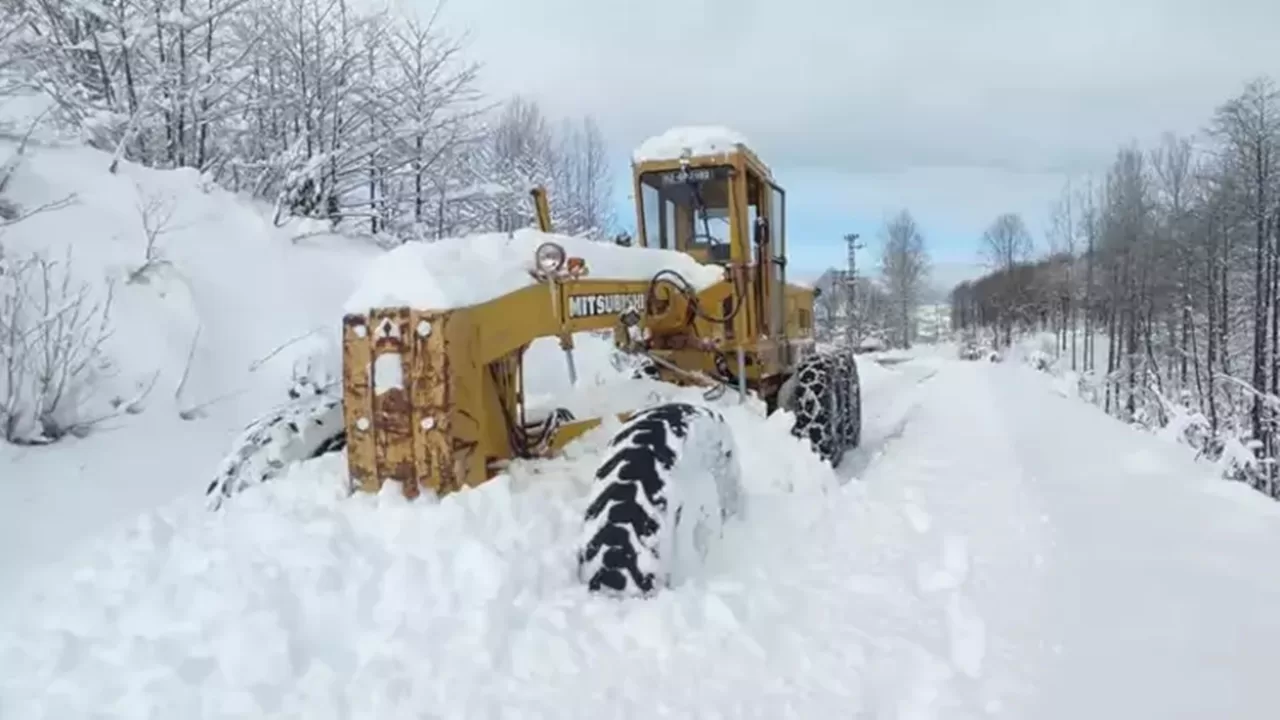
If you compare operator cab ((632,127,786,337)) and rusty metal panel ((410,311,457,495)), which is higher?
operator cab ((632,127,786,337))

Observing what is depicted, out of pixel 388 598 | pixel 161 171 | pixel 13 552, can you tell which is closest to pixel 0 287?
pixel 13 552

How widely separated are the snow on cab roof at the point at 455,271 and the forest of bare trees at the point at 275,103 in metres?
5.85

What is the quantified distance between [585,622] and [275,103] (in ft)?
37.0

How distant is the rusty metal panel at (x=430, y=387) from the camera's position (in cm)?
394

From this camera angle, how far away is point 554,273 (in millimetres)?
4727

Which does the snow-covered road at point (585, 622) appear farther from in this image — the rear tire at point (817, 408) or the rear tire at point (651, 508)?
the rear tire at point (817, 408)

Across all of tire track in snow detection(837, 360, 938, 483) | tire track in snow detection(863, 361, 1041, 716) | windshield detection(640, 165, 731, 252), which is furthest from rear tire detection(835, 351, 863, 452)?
windshield detection(640, 165, 731, 252)

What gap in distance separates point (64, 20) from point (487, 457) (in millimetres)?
9249

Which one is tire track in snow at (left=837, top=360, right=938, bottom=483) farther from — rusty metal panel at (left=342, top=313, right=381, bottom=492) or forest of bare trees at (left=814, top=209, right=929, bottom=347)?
forest of bare trees at (left=814, top=209, right=929, bottom=347)

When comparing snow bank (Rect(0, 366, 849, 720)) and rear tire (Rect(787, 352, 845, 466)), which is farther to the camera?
rear tire (Rect(787, 352, 845, 466))

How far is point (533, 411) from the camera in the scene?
5.58 m

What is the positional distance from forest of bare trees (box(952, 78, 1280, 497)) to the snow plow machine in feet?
32.2

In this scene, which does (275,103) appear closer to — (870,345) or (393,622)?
(393,622)

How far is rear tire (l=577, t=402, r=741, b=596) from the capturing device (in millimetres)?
3836
